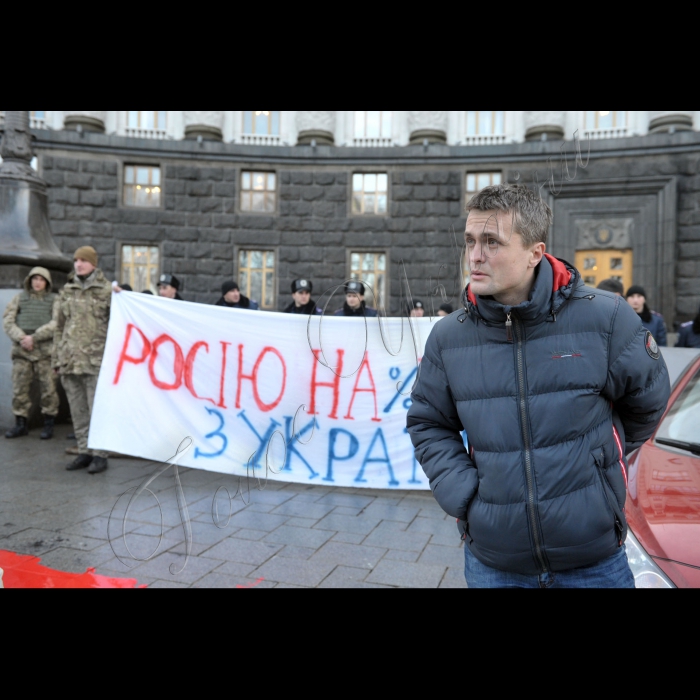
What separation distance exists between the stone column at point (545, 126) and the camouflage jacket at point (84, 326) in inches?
479

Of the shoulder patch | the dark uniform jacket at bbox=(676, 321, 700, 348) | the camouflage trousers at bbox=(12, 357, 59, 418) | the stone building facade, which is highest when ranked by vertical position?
the stone building facade

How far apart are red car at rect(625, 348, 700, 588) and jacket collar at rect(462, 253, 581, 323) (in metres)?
0.94

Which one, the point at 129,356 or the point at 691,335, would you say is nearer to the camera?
the point at 129,356

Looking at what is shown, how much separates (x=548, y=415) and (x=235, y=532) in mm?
2806

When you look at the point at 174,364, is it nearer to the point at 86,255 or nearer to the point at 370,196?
the point at 86,255

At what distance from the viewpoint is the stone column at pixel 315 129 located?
50.3 ft

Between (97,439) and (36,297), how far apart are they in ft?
9.28

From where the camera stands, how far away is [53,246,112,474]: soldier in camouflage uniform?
546 centimetres

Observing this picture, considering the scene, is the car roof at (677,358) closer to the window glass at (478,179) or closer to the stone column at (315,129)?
the window glass at (478,179)

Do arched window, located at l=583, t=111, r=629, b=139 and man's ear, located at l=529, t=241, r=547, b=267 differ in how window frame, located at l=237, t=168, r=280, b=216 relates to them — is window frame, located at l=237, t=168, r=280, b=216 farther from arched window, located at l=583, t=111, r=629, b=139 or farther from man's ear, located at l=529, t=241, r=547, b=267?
man's ear, located at l=529, t=241, r=547, b=267

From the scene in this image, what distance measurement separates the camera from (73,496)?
454 cm

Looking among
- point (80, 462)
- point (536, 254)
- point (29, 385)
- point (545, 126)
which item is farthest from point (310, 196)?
point (536, 254)

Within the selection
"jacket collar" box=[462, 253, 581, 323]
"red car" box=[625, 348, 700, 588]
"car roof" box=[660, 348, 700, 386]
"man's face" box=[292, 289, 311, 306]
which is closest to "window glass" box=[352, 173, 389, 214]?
"man's face" box=[292, 289, 311, 306]

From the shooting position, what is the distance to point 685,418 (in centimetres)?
285
